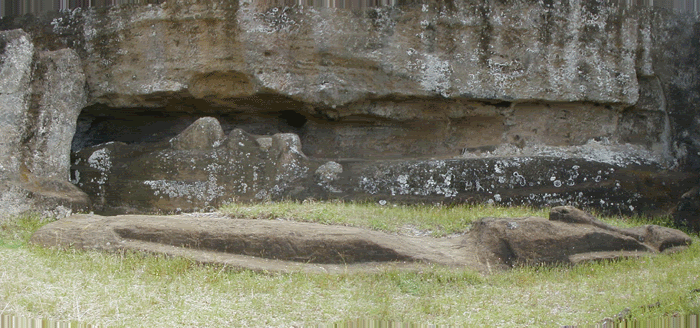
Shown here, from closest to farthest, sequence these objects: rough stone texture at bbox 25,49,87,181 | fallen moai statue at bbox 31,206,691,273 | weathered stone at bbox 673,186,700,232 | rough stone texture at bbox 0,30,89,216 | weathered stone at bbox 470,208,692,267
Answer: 1. fallen moai statue at bbox 31,206,691,273
2. weathered stone at bbox 470,208,692,267
3. rough stone texture at bbox 0,30,89,216
4. weathered stone at bbox 673,186,700,232
5. rough stone texture at bbox 25,49,87,181

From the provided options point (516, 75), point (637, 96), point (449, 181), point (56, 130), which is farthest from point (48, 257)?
point (637, 96)

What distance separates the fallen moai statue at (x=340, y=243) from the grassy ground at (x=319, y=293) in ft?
0.65

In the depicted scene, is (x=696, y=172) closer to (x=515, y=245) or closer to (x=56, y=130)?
(x=515, y=245)

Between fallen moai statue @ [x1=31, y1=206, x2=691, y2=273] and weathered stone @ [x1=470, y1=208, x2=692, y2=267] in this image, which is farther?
weathered stone @ [x1=470, y1=208, x2=692, y2=267]

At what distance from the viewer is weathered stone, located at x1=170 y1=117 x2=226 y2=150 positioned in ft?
35.5

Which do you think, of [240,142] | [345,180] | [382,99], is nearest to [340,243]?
[345,180]

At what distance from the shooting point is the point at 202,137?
427 inches

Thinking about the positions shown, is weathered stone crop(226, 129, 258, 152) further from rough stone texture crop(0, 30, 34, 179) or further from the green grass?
rough stone texture crop(0, 30, 34, 179)

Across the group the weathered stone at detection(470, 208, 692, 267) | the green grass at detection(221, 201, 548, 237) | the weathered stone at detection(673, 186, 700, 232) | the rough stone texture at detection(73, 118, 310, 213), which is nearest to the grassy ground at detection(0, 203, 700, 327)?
the weathered stone at detection(470, 208, 692, 267)

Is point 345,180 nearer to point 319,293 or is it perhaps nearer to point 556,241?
point 556,241

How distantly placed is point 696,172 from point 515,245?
15.8 ft

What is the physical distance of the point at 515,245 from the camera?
24.5 ft

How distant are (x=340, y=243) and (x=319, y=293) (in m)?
1.03

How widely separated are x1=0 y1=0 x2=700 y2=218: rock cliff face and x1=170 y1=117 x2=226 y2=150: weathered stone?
0.02 m
